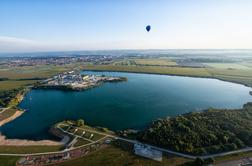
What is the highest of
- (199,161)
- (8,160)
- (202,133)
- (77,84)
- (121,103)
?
(77,84)

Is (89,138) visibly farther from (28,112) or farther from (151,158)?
(28,112)

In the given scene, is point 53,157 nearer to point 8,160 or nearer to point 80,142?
point 80,142

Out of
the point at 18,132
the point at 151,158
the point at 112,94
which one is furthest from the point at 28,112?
the point at 151,158

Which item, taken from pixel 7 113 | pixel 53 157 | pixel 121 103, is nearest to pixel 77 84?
pixel 121 103

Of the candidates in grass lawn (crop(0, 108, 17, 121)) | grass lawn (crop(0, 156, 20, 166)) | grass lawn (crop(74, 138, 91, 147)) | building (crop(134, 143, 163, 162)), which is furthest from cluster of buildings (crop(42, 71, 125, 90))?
building (crop(134, 143, 163, 162))

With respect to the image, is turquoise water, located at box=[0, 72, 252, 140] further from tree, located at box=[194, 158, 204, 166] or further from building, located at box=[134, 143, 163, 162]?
tree, located at box=[194, 158, 204, 166]

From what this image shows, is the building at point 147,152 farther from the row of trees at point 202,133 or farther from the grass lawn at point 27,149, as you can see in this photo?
the grass lawn at point 27,149
